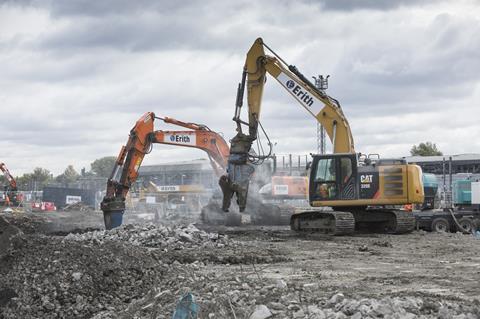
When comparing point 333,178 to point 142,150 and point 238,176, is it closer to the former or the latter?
point 238,176

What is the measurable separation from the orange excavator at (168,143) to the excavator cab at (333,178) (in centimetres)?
604

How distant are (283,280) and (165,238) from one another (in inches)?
267

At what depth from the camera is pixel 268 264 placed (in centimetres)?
1242

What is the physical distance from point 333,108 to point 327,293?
475 inches

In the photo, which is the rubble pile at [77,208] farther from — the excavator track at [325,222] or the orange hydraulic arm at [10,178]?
the excavator track at [325,222]

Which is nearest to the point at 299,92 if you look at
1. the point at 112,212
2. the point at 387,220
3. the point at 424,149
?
the point at 387,220

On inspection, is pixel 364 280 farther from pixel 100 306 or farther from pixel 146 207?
pixel 146 207

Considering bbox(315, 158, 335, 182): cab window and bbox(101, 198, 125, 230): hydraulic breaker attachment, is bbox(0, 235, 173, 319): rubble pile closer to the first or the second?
bbox(315, 158, 335, 182): cab window

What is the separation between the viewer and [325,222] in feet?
62.8

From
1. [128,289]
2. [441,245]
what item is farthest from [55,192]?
[128,289]

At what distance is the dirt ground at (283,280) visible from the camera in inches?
302

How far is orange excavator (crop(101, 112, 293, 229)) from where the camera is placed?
→ 21.4 m

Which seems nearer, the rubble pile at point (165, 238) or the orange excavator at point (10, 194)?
the rubble pile at point (165, 238)

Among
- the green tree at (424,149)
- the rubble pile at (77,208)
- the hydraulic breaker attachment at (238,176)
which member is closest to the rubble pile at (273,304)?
the hydraulic breaker attachment at (238,176)
